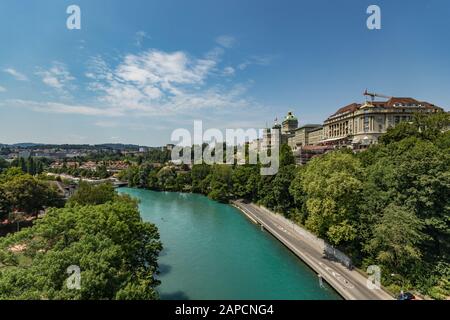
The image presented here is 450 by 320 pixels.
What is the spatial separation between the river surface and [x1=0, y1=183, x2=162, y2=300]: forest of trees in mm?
3088

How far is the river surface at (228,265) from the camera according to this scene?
12.4 metres

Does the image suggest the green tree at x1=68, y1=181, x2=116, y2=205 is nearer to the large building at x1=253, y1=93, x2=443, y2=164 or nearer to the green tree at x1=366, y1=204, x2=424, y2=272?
the green tree at x1=366, y1=204, x2=424, y2=272

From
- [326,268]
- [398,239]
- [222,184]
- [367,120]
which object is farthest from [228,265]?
[367,120]

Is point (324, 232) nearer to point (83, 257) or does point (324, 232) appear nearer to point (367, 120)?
point (83, 257)

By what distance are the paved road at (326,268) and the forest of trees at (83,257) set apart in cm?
796

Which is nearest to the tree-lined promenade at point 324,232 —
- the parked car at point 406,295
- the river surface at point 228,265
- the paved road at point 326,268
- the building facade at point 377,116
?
the parked car at point 406,295

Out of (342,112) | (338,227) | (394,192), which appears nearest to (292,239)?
(338,227)

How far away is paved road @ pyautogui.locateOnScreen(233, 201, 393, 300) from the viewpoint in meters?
11.2

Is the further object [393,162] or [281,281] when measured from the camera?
[393,162]

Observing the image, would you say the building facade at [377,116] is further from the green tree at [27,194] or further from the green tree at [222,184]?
the green tree at [27,194]

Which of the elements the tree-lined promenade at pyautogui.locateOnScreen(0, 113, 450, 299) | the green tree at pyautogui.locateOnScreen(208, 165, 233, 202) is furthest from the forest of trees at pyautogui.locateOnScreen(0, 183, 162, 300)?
the green tree at pyautogui.locateOnScreen(208, 165, 233, 202)

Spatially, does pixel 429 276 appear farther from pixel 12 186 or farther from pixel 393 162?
pixel 12 186

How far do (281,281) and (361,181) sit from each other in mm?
7071
